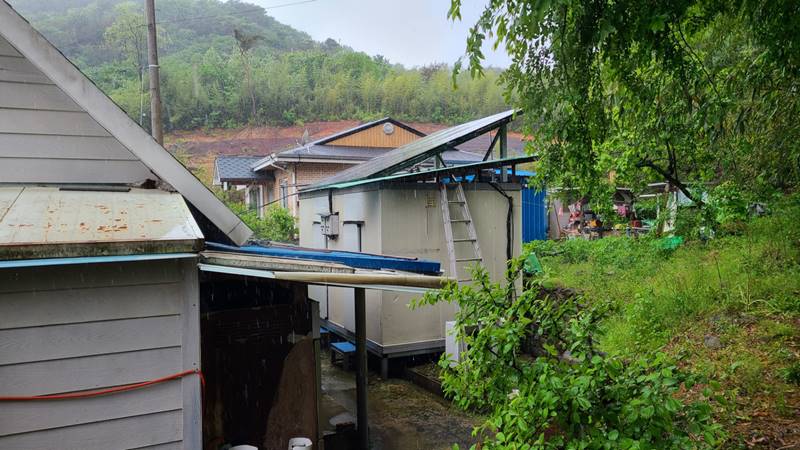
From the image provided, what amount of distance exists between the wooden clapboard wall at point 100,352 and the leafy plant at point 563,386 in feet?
5.46

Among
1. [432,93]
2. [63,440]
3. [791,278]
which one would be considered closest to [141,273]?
[63,440]

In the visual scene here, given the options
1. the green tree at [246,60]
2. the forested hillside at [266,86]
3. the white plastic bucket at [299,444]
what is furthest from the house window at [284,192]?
the green tree at [246,60]

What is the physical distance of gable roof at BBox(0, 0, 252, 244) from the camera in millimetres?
3727

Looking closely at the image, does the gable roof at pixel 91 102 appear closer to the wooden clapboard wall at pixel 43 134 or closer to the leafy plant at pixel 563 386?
the wooden clapboard wall at pixel 43 134

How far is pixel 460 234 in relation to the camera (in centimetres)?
881

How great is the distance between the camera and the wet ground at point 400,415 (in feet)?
20.6

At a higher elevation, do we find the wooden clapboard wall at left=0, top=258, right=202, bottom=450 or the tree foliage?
the tree foliage

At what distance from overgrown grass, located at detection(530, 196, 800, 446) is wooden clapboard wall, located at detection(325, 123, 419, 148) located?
12625 millimetres

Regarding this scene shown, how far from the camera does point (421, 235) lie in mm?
8555

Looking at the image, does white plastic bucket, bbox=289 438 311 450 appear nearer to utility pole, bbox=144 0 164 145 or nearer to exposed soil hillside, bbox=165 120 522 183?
utility pole, bbox=144 0 164 145

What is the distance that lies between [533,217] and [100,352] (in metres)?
16.5

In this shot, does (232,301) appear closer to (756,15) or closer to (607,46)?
(607,46)

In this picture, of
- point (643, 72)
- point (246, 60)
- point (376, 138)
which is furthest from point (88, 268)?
point (246, 60)

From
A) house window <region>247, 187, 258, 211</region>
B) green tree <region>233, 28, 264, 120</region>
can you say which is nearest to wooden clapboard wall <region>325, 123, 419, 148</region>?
house window <region>247, 187, 258, 211</region>
